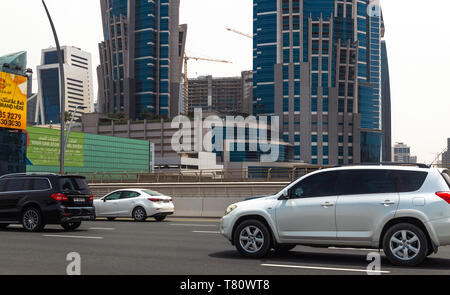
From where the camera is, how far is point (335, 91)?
176 meters

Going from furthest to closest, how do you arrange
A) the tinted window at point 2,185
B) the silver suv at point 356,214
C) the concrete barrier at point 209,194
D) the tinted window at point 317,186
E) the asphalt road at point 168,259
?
the concrete barrier at point 209,194, the tinted window at point 2,185, the tinted window at point 317,186, the silver suv at point 356,214, the asphalt road at point 168,259

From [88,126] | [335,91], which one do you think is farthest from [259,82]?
[88,126]

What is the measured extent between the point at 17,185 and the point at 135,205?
625 cm

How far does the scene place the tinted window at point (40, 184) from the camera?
16.3 metres

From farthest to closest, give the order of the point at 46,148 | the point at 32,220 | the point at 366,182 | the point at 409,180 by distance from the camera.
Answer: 1. the point at 46,148
2. the point at 32,220
3. the point at 366,182
4. the point at 409,180

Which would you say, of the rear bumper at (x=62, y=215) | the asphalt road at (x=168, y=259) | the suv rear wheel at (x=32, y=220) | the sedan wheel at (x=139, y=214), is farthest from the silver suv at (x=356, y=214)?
the sedan wheel at (x=139, y=214)

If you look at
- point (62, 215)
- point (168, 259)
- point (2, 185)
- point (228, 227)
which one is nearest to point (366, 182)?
point (228, 227)

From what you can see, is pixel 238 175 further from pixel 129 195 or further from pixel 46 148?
pixel 46 148

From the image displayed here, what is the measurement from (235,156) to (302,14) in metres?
52.8

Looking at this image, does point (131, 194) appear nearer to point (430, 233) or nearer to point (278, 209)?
point (278, 209)

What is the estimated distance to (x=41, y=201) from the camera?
1609 centimetres

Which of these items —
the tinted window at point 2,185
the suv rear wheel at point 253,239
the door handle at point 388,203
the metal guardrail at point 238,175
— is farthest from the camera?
the metal guardrail at point 238,175

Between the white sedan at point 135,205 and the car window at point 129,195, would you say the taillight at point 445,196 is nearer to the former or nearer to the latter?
the white sedan at point 135,205

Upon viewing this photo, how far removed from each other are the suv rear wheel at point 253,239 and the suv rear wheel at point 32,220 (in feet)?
26.9
